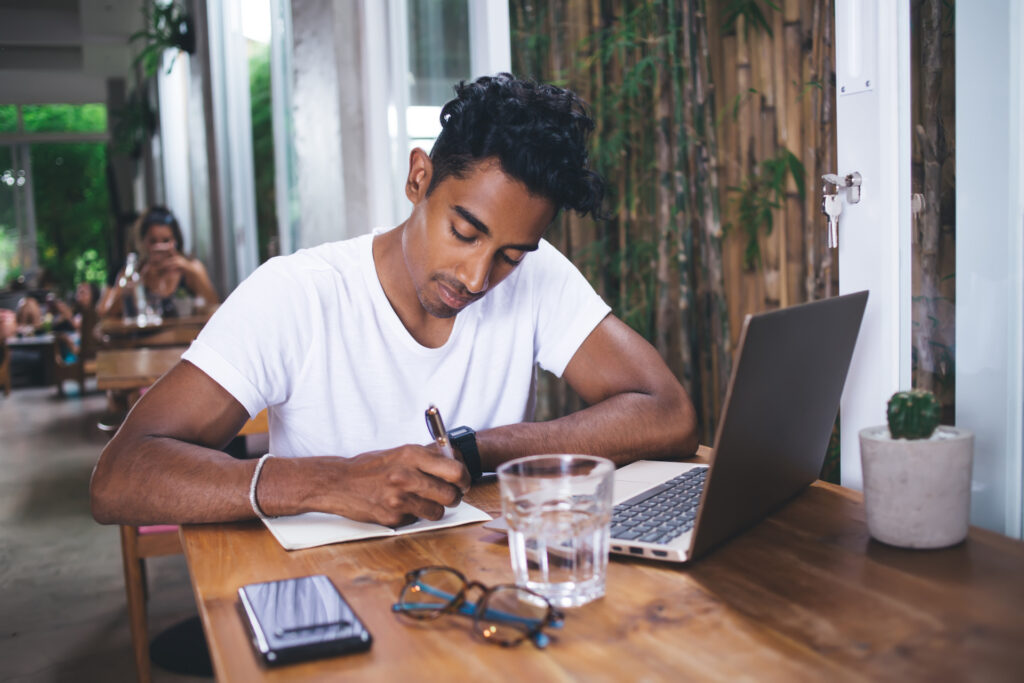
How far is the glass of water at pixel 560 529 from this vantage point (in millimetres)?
793

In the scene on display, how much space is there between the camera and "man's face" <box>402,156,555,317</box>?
131 centimetres

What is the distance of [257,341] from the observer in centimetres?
131

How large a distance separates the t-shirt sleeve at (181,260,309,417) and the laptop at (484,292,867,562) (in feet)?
1.60

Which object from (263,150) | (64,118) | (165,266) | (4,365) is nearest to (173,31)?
(263,150)

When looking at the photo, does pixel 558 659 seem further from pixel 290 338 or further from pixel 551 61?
pixel 551 61

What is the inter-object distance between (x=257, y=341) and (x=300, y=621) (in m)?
0.65

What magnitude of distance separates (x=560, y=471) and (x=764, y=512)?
29 cm

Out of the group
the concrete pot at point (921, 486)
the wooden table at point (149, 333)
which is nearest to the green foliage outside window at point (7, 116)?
the wooden table at point (149, 333)

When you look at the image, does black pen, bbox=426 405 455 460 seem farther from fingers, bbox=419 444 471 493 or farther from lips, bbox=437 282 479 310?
lips, bbox=437 282 479 310

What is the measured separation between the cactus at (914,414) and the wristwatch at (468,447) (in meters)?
0.56

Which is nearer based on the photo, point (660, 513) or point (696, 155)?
point (660, 513)

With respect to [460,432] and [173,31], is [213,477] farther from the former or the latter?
[173,31]

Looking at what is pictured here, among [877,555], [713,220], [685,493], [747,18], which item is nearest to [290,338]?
[685,493]

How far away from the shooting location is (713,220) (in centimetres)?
245
